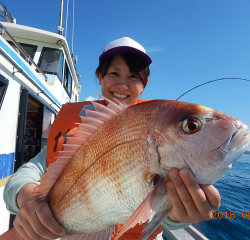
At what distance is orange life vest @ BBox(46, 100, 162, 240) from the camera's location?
1688 millimetres

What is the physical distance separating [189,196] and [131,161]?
42 cm

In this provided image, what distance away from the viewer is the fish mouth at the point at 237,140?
2.91 ft

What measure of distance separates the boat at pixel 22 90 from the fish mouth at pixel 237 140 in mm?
3250

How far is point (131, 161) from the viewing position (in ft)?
3.46

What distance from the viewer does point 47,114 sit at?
5.66 meters

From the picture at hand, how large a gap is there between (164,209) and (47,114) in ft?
17.6

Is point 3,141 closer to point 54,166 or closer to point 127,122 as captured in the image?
point 54,166

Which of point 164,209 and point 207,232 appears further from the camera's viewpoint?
point 207,232

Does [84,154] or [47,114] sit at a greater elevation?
[84,154]

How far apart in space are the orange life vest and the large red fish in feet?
1.43

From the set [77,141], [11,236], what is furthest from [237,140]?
[11,236]

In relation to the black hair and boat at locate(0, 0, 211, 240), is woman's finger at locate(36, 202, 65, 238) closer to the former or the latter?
boat at locate(0, 0, 211, 240)

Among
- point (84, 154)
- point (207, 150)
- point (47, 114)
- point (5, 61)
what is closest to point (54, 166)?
point (84, 154)
